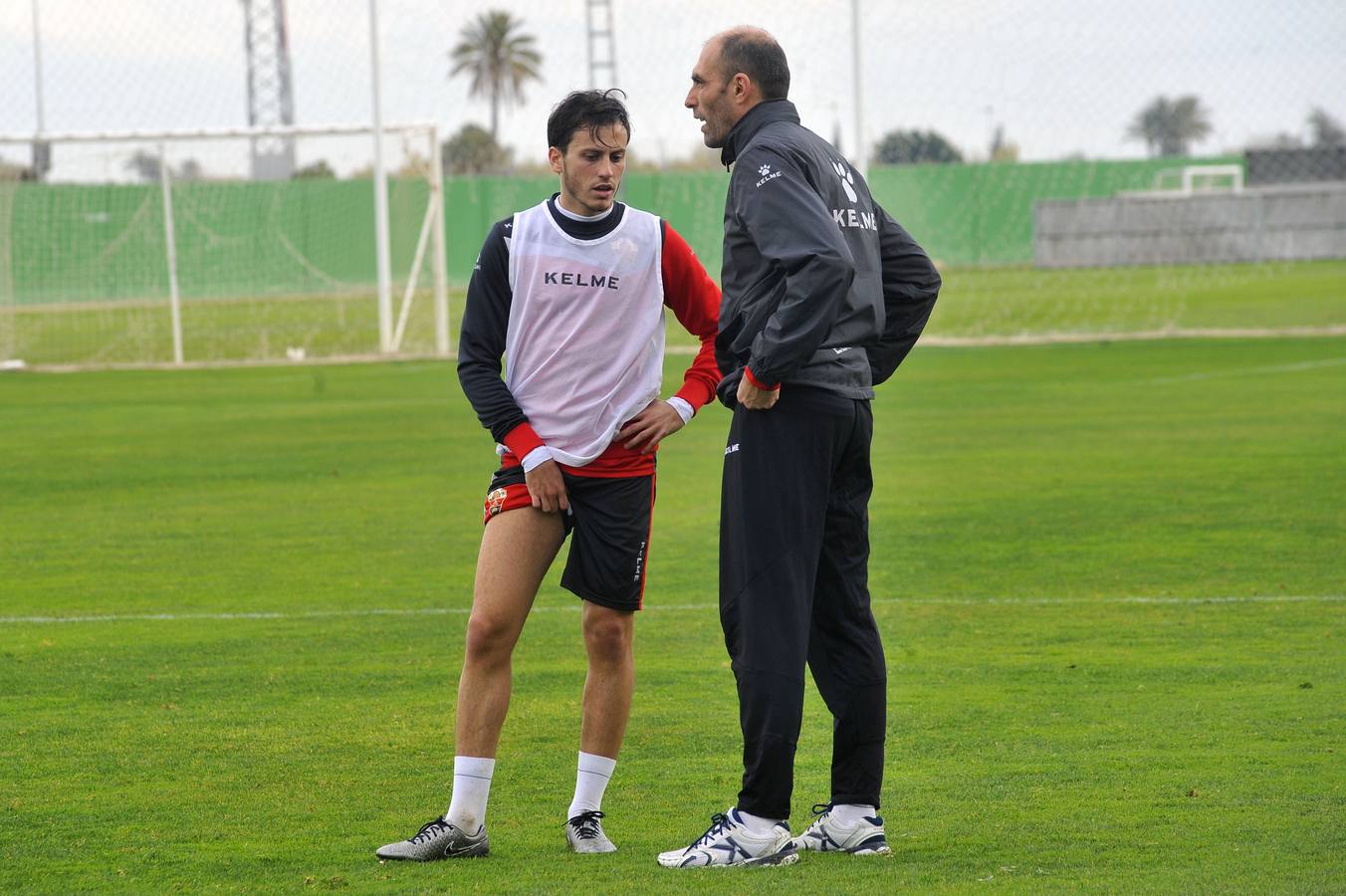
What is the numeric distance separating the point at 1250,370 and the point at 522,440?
60.8 ft

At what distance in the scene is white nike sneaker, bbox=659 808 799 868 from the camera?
4504mm

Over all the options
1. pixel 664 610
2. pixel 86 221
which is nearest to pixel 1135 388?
pixel 664 610

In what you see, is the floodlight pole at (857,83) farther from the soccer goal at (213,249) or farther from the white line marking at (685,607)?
the white line marking at (685,607)

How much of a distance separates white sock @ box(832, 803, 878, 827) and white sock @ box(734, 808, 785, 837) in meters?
0.23

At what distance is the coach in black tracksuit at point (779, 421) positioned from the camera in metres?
4.40

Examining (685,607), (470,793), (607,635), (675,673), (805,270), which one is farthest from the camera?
(685,607)

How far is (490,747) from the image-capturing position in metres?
4.78

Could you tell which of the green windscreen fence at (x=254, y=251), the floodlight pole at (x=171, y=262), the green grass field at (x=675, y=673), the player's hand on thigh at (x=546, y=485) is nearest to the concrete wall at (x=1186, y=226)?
the green windscreen fence at (x=254, y=251)

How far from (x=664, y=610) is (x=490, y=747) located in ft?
12.0

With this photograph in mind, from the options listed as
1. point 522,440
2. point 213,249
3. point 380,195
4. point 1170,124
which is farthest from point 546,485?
point 1170,124

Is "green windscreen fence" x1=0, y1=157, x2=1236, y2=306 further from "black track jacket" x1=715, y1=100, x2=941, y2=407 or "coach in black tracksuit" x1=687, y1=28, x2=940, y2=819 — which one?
"coach in black tracksuit" x1=687, y1=28, x2=940, y2=819

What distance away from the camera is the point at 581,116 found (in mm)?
4734

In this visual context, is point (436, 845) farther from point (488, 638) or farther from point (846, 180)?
point (846, 180)

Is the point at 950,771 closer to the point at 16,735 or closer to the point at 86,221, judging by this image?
the point at 16,735
